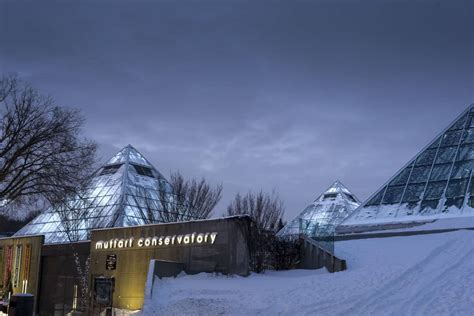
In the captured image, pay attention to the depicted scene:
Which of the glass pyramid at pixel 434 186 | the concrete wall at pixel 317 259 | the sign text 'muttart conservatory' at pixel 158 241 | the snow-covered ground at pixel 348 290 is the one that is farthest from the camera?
the glass pyramid at pixel 434 186

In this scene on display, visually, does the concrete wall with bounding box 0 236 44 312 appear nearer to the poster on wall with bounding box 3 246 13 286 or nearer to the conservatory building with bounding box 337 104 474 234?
the poster on wall with bounding box 3 246 13 286

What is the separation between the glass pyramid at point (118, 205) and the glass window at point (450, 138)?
18.1m

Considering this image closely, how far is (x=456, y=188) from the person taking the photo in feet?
107

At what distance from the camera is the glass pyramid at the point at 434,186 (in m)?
32.0

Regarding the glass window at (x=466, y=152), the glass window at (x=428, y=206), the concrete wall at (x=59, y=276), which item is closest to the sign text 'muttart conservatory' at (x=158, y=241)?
the concrete wall at (x=59, y=276)

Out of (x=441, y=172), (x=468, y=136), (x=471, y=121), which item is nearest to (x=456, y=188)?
(x=441, y=172)

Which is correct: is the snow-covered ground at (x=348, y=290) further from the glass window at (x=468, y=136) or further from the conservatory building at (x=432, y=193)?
the glass window at (x=468, y=136)

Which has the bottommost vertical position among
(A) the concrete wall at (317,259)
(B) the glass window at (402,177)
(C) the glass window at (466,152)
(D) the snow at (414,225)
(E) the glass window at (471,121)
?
(A) the concrete wall at (317,259)

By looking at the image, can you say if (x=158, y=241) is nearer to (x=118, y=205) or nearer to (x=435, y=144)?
(x=118, y=205)

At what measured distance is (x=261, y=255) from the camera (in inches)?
906

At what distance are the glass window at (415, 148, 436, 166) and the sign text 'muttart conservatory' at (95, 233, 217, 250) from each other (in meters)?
19.4

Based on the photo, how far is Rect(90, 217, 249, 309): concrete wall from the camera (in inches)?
855

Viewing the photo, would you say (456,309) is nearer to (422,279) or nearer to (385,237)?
(422,279)

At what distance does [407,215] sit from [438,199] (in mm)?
2001
